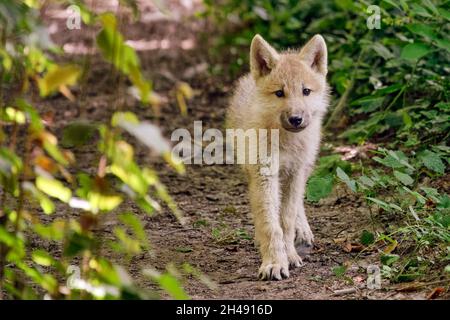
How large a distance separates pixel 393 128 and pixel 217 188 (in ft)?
6.17

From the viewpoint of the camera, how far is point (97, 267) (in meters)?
3.45

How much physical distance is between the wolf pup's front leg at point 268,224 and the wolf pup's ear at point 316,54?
93cm

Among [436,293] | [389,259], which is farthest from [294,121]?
[436,293]

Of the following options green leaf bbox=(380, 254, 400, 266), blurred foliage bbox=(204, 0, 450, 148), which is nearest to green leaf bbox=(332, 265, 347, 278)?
green leaf bbox=(380, 254, 400, 266)

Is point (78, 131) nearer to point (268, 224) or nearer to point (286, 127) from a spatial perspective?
point (268, 224)

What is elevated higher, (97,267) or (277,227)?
(277,227)

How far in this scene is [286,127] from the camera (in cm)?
580

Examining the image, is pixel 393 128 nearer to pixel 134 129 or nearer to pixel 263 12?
pixel 263 12

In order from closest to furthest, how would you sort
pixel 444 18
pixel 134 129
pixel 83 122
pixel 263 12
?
1. pixel 134 129
2. pixel 83 122
3. pixel 444 18
4. pixel 263 12

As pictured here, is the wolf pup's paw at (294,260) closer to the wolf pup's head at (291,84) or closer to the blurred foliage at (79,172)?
the wolf pup's head at (291,84)

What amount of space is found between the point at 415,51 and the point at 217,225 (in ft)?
7.06

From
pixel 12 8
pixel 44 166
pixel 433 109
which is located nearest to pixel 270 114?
pixel 433 109

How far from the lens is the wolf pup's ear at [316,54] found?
6129 millimetres

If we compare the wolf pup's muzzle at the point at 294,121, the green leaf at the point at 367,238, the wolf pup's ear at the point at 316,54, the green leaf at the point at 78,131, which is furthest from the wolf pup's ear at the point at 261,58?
the green leaf at the point at 78,131
